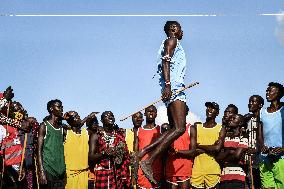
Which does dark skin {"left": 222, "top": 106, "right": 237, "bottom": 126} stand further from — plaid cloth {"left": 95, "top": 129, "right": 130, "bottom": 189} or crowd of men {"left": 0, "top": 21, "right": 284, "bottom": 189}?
plaid cloth {"left": 95, "top": 129, "right": 130, "bottom": 189}

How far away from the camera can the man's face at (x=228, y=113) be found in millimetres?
9786

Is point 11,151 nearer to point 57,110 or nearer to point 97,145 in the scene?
point 97,145

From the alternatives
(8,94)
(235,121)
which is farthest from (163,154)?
(8,94)

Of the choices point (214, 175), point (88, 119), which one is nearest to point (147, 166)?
point (214, 175)

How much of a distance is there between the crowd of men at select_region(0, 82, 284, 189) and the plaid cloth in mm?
19

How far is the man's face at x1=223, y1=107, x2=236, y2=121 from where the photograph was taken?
979 cm

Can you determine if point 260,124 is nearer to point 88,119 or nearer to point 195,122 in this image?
point 195,122

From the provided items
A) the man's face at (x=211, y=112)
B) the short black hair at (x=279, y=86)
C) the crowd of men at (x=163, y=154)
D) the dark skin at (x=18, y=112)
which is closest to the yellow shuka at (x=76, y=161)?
the crowd of men at (x=163, y=154)

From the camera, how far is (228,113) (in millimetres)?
9906

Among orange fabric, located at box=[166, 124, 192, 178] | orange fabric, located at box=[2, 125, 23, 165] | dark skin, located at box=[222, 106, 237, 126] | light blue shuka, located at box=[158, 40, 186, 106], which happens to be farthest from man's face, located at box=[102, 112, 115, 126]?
light blue shuka, located at box=[158, 40, 186, 106]

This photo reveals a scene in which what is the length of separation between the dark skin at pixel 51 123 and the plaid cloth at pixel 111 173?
1.18m

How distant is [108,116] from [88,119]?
1.49 meters

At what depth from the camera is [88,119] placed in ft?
37.6

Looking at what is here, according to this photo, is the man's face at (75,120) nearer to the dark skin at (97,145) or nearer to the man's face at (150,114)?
the dark skin at (97,145)
